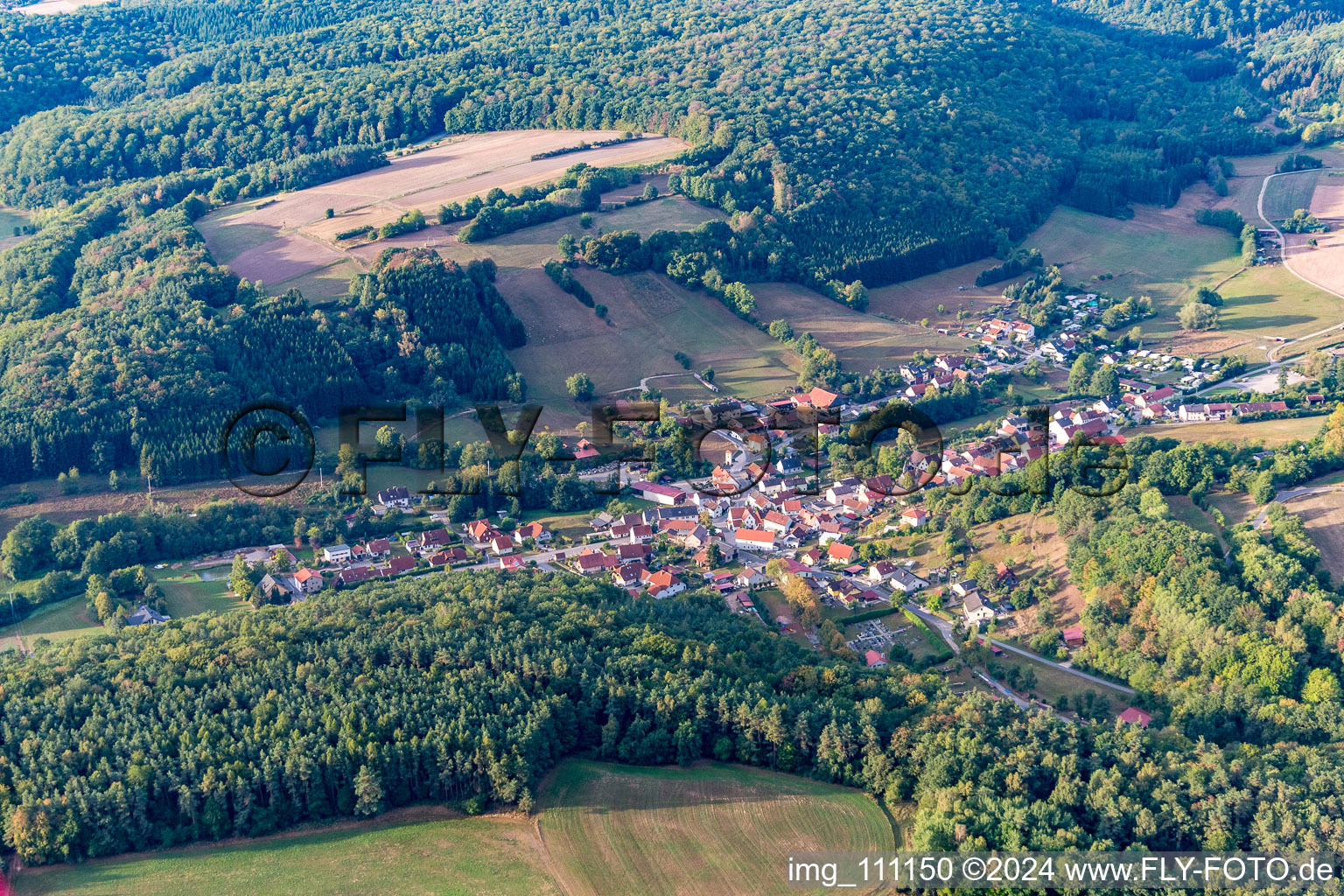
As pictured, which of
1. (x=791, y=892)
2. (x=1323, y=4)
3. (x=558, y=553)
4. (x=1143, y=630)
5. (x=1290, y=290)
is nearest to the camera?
(x=791, y=892)

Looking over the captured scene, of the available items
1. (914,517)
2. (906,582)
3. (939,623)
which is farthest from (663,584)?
(914,517)

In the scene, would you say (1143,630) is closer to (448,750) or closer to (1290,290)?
(448,750)

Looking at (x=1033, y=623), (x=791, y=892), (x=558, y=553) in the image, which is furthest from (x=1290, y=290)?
(x=791, y=892)

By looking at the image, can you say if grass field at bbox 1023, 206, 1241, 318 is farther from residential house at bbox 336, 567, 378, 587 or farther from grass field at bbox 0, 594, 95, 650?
grass field at bbox 0, 594, 95, 650

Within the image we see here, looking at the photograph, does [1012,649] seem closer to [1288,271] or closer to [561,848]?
Result: [561,848]

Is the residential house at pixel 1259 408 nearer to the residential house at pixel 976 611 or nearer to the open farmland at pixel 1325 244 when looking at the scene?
the open farmland at pixel 1325 244
